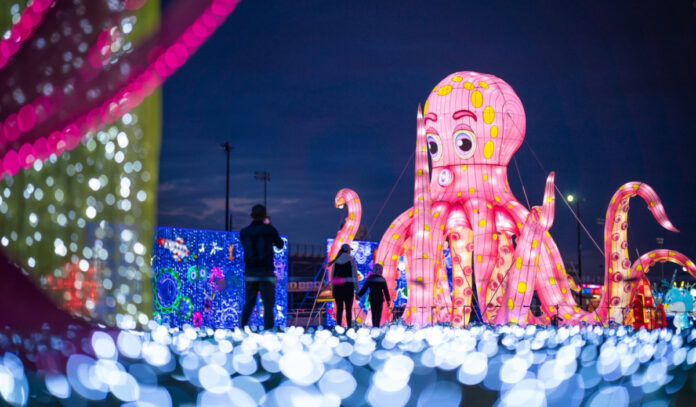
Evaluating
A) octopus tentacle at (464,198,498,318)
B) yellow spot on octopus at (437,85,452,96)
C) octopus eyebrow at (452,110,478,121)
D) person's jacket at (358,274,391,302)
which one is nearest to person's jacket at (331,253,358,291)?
person's jacket at (358,274,391,302)

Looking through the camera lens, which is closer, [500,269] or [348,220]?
[500,269]

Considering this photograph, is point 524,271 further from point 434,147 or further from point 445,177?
point 434,147

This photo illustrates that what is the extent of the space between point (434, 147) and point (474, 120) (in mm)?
997

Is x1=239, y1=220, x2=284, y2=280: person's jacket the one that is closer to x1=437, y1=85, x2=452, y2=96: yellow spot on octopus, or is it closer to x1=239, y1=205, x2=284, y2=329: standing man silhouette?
x1=239, y1=205, x2=284, y2=329: standing man silhouette

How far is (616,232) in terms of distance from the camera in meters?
14.2

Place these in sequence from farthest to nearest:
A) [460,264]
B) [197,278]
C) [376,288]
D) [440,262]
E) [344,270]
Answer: [197,278] → [460,264] → [440,262] → [376,288] → [344,270]

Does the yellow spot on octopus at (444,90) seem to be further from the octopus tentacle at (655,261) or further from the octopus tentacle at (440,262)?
the octopus tentacle at (655,261)

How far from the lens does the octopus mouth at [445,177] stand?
48.4ft

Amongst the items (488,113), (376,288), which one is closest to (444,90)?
(488,113)

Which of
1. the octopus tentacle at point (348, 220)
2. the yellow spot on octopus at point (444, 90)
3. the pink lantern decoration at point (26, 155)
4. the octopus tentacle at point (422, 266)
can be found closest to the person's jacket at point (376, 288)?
the octopus tentacle at point (422, 266)

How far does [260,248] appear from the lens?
348 inches

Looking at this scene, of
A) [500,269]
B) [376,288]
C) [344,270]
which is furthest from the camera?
[500,269]

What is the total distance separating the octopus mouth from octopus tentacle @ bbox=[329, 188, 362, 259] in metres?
1.65

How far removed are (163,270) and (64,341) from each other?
11967 millimetres
